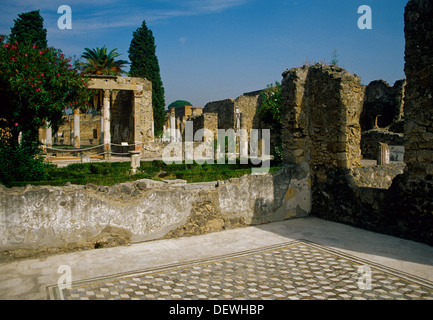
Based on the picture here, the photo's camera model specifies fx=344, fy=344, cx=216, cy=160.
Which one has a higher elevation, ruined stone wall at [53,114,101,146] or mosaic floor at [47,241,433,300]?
ruined stone wall at [53,114,101,146]

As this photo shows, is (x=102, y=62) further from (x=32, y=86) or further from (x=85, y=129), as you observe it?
(x=32, y=86)

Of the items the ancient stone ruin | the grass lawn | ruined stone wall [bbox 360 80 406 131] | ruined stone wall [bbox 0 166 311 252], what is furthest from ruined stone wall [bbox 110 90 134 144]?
ruined stone wall [bbox 0 166 311 252]

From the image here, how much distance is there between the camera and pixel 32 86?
10555mm

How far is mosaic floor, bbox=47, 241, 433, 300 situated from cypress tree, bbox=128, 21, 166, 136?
3070 cm

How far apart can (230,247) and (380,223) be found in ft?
8.81

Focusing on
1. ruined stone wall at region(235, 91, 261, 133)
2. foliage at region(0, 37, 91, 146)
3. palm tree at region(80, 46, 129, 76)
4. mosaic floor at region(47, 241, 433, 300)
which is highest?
palm tree at region(80, 46, 129, 76)

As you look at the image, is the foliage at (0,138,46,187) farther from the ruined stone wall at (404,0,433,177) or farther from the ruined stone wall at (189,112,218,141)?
the ruined stone wall at (189,112,218,141)

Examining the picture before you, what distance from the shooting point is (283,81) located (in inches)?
286

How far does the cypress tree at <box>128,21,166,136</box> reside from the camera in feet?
108

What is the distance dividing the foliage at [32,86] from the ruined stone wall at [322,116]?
8.02 meters

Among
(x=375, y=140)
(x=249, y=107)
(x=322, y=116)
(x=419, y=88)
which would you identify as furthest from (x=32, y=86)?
(x=249, y=107)

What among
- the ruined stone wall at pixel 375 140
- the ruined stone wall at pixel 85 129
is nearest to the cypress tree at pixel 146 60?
the ruined stone wall at pixel 85 129
